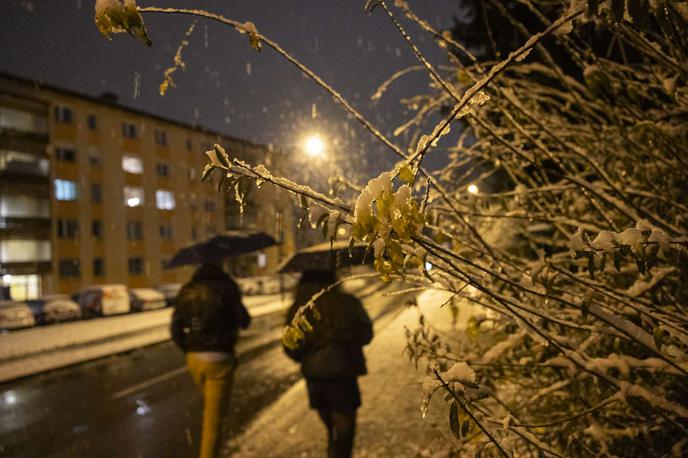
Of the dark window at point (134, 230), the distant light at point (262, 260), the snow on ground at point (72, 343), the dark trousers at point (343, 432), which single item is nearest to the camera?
the dark trousers at point (343, 432)

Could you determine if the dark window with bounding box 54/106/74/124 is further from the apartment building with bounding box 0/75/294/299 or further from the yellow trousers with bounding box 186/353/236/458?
the yellow trousers with bounding box 186/353/236/458

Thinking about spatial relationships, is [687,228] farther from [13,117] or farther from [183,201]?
[183,201]

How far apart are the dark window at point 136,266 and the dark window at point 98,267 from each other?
205 centimetres

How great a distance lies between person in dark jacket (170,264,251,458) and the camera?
14.1 ft

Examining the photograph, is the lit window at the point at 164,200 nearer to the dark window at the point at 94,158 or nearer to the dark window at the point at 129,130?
the dark window at the point at 129,130

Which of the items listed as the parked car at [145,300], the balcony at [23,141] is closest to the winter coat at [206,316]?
the parked car at [145,300]

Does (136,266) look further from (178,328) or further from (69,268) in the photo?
(178,328)

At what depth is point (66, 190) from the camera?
108ft

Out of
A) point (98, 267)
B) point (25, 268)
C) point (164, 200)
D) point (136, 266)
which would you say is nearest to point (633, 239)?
point (25, 268)

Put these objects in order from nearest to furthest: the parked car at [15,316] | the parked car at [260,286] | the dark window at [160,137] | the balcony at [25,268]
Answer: the parked car at [15,316] < the balcony at [25,268] < the parked car at [260,286] < the dark window at [160,137]

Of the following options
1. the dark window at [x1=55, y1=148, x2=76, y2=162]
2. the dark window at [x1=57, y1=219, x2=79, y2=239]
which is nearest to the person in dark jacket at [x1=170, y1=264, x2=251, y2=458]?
the dark window at [x1=57, y1=219, x2=79, y2=239]

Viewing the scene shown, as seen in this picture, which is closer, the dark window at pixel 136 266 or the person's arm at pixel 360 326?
the person's arm at pixel 360 326

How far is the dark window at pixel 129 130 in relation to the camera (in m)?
36.5

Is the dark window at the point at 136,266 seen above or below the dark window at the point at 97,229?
below
